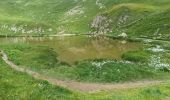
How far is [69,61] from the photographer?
75.2m

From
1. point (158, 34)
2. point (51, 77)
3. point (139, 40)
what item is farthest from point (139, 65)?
point (158, 34)

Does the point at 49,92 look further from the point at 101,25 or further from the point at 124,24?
the point at 101,25

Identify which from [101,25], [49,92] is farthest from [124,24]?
[49,92]

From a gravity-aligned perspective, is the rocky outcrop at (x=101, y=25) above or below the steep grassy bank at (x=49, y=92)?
above

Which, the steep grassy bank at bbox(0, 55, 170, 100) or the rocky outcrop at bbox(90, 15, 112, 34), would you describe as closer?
the steep grassy bank at bbox(0, 55, 170, 100)

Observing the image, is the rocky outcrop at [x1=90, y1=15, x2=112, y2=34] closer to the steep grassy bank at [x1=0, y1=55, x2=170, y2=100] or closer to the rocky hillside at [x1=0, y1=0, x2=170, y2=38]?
the rocky hillside at [x1=0, y1=0, x2=170, y2=38]

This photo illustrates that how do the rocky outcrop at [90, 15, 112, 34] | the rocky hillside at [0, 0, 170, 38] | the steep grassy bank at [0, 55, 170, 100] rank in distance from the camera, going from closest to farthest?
the steep grassy bank at [0, 55, 170, 100], the rocky hillside at [0, 0, 170, 38], the rocky outcrop at [90, 15, 112, 34]

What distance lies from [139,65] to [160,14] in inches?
2999

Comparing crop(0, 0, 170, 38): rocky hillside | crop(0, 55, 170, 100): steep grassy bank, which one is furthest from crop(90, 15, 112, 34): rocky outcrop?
crop(0, 55, 170, 100): steep grassy bank

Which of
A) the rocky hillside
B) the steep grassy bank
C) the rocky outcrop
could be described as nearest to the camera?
the steep grassy bank

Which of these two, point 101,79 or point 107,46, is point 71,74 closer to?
point 101,79

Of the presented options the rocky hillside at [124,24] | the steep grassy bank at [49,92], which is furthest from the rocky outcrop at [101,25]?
the steep grassy bank at [49,92]

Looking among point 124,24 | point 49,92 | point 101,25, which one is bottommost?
point 49,92

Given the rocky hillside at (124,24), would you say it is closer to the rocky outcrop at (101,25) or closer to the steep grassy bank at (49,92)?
the rocky outcrop at (101,25)
